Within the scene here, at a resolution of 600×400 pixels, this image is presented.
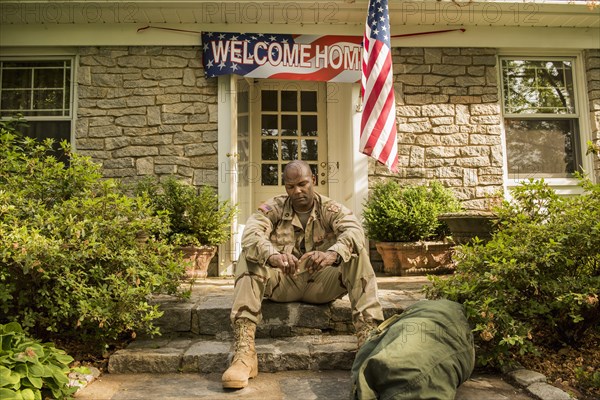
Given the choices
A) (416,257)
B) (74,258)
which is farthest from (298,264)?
(416,257)

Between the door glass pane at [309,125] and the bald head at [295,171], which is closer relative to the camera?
the bald head at [295,171]

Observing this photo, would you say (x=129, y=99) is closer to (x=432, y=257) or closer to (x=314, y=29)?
(x=314, y=29)

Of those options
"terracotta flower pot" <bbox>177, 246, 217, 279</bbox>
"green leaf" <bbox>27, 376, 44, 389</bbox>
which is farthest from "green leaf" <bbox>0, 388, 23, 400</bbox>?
"terracotta flower pot" <bbox>177, 246, 217, 279</bbox>

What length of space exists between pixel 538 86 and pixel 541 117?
0.40 meters

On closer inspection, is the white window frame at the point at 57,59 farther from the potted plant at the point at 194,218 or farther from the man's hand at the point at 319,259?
the man's hand at the point at 319,259

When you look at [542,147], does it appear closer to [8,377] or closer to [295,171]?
[295,171]

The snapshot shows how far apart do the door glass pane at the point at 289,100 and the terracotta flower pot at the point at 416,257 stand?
2281mm

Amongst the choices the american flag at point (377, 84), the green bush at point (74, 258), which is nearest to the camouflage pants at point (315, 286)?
the green bush at point (74, 258)

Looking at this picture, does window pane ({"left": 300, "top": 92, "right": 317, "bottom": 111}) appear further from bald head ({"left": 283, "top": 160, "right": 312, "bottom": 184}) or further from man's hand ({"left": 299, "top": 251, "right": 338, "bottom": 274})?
man's hand ({"left": 299, "top": 251, "right": 338, "bottom": 274})

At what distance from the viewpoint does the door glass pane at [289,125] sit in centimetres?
646

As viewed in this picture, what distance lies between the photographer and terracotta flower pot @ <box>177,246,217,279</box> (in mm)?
5031

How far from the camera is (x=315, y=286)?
3.12 m

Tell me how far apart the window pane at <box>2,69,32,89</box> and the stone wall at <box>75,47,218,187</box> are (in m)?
0.72

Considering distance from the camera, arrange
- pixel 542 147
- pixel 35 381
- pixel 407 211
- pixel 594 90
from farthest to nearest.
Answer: pixel 542 147, pixel 594 90, pixel 407 211, pixel 35 381
